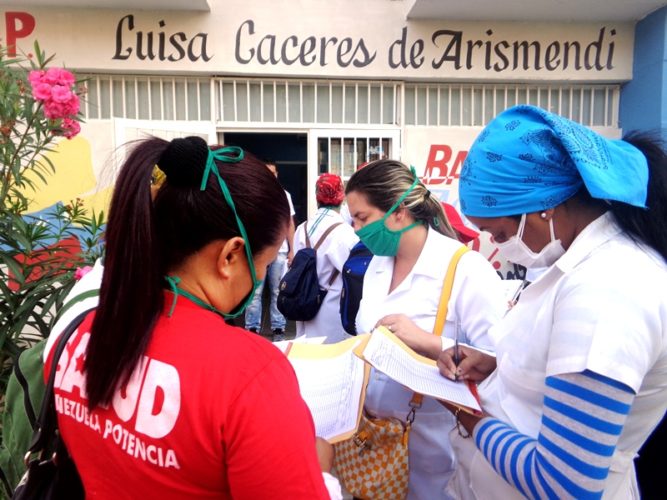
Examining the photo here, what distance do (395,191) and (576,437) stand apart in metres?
1.14

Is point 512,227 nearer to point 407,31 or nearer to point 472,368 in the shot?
point 472,368

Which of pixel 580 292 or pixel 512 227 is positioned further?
pixel 512 227

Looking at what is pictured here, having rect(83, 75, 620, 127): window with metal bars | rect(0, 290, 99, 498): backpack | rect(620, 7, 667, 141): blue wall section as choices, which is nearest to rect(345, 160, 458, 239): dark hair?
rect(0, 290, 99, 498): backpack

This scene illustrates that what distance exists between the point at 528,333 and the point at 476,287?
584mm

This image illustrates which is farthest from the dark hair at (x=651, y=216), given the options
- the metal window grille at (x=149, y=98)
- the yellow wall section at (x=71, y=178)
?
the yellow wall section at (x=71, y=178)

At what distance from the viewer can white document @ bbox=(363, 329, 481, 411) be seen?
1.12m

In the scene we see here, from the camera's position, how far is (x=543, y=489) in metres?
0.88

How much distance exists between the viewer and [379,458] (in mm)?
1436

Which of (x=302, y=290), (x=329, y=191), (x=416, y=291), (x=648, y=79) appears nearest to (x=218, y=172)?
(x=416, y=291)

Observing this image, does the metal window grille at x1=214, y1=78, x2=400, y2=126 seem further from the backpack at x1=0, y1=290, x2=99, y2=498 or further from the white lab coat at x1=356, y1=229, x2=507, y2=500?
the backpack at x1=0, y1=290, x2=99, y2=498

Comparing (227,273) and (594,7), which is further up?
(594,7)

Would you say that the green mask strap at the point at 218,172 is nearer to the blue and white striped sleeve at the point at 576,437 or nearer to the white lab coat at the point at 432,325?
the blue and white striped sleeve at the point at 576,437

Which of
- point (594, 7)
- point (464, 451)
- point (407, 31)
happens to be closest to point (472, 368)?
point (464, 451)

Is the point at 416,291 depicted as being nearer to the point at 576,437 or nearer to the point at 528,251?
the point at 528,251
